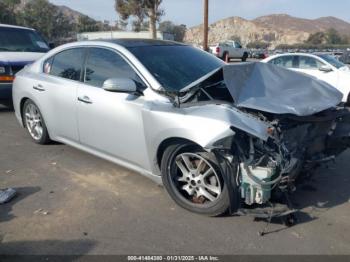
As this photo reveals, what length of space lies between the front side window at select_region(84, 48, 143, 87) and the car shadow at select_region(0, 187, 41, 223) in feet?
4.66

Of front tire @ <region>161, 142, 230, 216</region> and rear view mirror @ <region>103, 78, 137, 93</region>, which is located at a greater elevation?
rear view mirror @ <region>103, 78, 137, 93</region>

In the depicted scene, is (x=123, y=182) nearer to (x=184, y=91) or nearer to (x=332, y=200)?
(x=184, y=91)

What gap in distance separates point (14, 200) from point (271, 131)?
2802 millimetres

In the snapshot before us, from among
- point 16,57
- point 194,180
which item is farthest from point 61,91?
point 16,57

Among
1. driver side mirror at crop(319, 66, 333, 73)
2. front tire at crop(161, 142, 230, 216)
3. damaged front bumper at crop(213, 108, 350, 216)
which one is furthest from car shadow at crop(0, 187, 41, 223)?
driver side mirror at crop(319, 66, 333, 73)

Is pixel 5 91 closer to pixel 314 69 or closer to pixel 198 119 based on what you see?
pixel 198 119

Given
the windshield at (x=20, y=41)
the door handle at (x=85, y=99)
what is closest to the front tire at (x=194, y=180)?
the door handle at (x=85, y=99)

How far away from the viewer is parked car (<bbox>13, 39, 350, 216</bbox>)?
3.48 metres

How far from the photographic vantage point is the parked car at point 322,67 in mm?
10234

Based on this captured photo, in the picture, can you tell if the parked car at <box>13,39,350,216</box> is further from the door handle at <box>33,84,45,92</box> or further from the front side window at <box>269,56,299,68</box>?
the front side window at <box>269,56,299,68</box>

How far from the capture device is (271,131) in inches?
134

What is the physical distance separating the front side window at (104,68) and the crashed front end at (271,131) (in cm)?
87

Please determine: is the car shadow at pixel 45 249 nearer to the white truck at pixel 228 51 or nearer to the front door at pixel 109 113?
the front door at pixel 109 113

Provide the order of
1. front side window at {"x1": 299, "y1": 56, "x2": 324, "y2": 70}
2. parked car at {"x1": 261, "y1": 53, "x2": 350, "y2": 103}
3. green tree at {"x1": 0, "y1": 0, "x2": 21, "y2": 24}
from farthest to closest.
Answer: green tree at {"x1": 0, "y1": 0, "x2": 21, "y2": 24} → front side window at {"x1": 299, "y1": 56, "x2": 324, "y2": 70} → parked car at {"x1": 261, "y1": 53, "x2": 350, "y2": 103}
